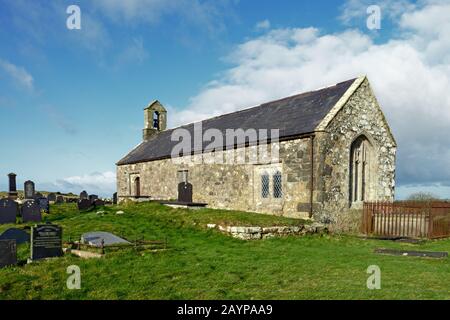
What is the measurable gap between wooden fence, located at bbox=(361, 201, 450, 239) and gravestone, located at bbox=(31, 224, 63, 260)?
13.4 m

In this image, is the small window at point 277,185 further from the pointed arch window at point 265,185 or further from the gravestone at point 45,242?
the gravestone at point 45,242

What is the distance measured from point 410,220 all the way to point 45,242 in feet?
46.9

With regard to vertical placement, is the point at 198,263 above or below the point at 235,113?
below

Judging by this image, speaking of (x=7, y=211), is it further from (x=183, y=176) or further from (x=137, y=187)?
(x=137, y=187)

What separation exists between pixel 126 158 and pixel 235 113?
44.7ft

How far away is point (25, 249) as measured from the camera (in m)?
11.7

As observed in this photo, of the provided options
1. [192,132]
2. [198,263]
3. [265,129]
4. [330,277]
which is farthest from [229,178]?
[330,277]

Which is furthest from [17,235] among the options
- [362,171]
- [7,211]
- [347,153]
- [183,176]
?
[362,171]

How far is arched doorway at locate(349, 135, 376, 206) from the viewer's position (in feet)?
58.2

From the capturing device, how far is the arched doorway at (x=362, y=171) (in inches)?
698

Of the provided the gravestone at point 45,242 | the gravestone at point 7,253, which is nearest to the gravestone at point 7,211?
the gravestone at point 45,242

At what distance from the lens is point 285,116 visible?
65.2 ft

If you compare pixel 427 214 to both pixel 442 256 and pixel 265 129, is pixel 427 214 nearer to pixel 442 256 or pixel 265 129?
pixel 442 256

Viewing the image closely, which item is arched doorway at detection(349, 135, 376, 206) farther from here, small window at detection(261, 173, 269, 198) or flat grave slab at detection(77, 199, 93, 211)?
flat grave slab at detection(77, 199, 93, 211)
